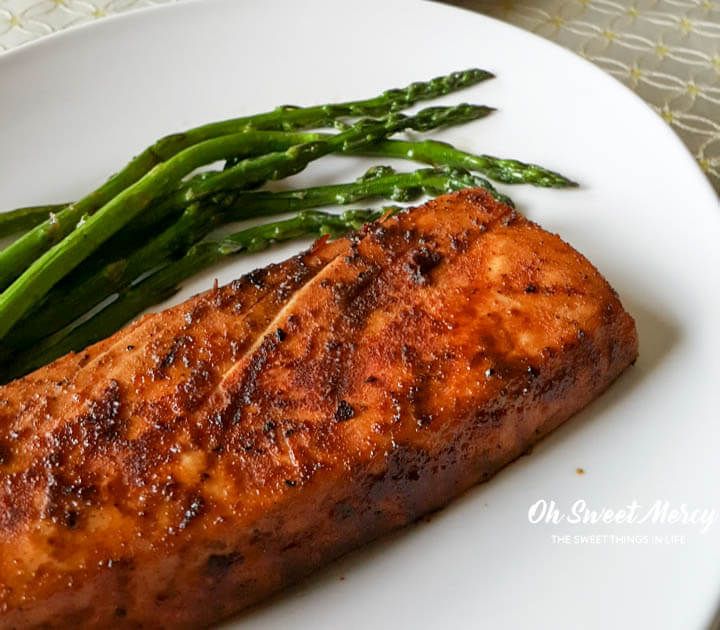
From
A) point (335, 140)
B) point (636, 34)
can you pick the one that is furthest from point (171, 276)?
point (636, 34)

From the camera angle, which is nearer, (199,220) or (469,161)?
(199,220)

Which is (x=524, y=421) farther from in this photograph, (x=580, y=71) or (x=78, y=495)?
(x=580, y=71)

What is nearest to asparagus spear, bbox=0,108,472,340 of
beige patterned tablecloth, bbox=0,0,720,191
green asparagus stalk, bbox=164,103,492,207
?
green asparagus stalk, bbox=164,103,492,207

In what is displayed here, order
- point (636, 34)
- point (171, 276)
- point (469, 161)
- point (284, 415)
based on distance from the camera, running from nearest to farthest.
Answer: point (284, 415) → point (171, 276) → point (469, 161) → point (636, 34)

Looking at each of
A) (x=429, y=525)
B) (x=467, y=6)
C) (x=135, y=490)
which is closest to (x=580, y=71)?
(x=467, y=6)

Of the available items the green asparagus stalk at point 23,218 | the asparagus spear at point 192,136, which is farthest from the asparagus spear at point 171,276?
the green asparagus stalk at point 23,218

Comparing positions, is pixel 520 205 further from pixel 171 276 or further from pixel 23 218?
Answer: pixel 23 218

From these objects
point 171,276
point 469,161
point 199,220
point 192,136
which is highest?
point 192,136
